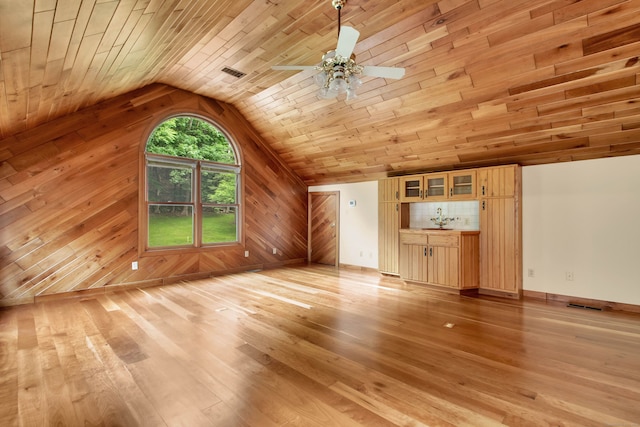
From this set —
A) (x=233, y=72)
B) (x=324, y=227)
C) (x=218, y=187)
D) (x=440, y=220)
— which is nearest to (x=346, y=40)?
(x=233, y=72)

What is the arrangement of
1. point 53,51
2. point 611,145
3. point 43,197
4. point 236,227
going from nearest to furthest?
point 53,51 < point 611,145 < point 43,197 < point 236,227

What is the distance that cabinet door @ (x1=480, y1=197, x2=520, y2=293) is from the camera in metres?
→ 4.61

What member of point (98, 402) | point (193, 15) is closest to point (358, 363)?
point (98, 402)

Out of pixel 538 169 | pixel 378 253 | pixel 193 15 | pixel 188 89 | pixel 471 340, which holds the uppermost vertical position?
pixel 188 89

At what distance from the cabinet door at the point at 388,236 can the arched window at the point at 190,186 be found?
9.78ft

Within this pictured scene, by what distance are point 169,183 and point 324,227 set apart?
11.7 feet

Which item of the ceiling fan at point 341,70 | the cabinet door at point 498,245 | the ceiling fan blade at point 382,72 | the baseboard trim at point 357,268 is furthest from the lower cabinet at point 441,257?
the ceiling fan at point 341,70

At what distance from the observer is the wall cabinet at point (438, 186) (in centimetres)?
508

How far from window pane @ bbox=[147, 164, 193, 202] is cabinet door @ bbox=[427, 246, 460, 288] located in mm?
4537

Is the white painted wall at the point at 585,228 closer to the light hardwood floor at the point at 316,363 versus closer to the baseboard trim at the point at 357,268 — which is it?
the light hardwood floor at the point at 316,363

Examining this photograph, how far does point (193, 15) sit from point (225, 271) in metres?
4.61

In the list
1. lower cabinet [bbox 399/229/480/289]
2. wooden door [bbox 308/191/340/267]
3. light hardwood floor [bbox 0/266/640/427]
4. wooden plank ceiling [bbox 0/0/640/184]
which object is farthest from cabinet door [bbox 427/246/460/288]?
wooden door [bbox 308/191/340/267]

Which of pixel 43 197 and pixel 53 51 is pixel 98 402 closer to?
pixel 53 51

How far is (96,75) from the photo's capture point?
3.44 metres
